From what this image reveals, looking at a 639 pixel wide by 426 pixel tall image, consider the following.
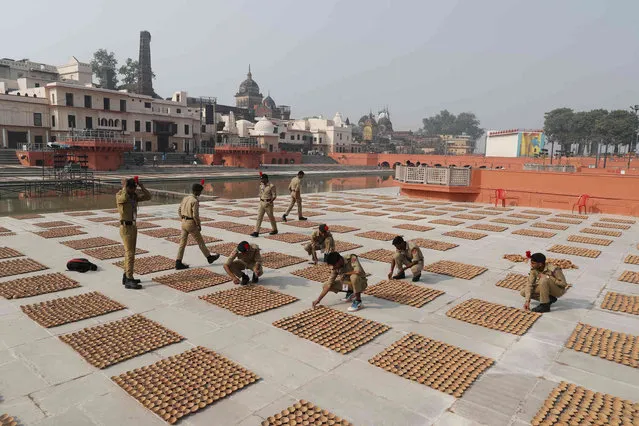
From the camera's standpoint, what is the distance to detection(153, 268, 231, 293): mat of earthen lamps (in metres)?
7.81

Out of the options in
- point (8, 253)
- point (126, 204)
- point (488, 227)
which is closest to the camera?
point (126, 204)

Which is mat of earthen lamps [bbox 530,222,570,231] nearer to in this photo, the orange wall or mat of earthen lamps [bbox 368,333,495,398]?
the orange wall

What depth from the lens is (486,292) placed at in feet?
26.1

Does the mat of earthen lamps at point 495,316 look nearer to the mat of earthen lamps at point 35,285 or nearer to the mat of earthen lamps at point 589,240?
the mat of earthen lamps at point 35,285

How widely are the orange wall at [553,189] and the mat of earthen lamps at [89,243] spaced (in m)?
16.6

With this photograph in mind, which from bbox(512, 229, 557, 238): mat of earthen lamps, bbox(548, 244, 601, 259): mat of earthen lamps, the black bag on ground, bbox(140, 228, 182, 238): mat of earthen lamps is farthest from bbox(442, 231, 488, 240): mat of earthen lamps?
the black bag on ground

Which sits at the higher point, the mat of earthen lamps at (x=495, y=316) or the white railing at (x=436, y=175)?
the white railing at (x=436, y=175)

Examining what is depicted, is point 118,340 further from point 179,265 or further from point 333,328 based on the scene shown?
point 179,265

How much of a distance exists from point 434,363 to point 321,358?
4.51ft

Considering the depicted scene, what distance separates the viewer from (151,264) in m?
9.14

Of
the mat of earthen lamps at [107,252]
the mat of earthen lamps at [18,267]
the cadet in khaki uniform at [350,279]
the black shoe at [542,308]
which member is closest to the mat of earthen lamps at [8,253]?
the mat of earthen lamps at [18,267]

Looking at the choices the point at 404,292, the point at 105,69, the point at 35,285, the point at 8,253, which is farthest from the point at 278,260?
the point at 105,69

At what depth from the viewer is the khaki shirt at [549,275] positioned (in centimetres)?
694

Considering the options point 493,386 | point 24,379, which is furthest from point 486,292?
point 24,379
